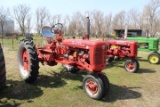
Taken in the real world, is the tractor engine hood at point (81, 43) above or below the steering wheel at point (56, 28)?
below

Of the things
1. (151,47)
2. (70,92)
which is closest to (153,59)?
(151,47)

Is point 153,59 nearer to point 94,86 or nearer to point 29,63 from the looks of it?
point 94,86

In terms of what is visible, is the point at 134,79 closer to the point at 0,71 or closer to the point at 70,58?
the point at 70,58

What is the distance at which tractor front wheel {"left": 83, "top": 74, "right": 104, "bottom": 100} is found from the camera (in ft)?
14.1

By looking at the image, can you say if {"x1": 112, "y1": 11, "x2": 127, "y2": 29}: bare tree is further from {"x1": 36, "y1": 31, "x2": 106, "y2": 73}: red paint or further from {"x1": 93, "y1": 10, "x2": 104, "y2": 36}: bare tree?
{"x1": 36, "y1": 31, "x2": 106, "y2": 73}: red paint

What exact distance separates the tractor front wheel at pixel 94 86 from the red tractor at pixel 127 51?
2.74 m

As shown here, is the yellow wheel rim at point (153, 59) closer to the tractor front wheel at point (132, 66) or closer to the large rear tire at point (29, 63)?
the tractor front wheel at point (132, 66)

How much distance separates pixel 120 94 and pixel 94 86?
79 centimetres

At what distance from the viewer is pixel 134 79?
630cm

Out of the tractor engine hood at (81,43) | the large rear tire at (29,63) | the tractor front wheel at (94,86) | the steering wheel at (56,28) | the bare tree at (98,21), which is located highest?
the bare tree at (98,21)

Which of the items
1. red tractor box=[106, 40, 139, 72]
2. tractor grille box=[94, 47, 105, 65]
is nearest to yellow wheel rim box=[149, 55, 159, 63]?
red tractor box=[106, 40, 139, 72]

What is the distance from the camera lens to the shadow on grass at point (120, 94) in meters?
4.53

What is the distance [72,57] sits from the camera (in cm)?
513

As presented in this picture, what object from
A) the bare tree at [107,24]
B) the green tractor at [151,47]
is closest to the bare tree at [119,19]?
the bare tree at [107,24]
